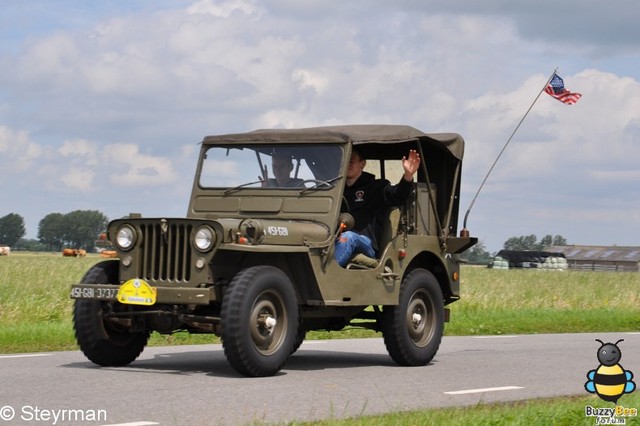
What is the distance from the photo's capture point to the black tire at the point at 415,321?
1226 cm

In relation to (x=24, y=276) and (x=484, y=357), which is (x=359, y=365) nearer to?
(x=484, y=357)

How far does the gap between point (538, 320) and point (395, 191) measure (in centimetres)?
958

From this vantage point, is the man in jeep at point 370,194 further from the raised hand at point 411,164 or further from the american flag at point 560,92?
the american flag at point 560,92

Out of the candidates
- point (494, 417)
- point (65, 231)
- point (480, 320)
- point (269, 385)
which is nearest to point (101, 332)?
point (269, 385)

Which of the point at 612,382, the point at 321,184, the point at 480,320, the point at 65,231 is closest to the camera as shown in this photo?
the point at 612,382

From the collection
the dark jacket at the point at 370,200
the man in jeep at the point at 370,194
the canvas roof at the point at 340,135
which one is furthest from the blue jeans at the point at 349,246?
the canvas roof at the point at 340,135

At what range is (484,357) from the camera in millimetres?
13461

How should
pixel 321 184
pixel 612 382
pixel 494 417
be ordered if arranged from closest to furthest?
1. pixel 494 417
2. pixel 612 382
3. pixel 321 184

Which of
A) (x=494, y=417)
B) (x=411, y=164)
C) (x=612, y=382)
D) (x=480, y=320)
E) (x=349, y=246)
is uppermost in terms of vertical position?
(x=411, y=164)

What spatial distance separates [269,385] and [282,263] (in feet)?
5.37

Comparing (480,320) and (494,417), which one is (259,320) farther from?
(480,320)

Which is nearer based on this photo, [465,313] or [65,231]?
[465,313]

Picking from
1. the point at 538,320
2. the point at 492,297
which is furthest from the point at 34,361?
the point at 492,297

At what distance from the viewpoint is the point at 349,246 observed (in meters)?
11.8
